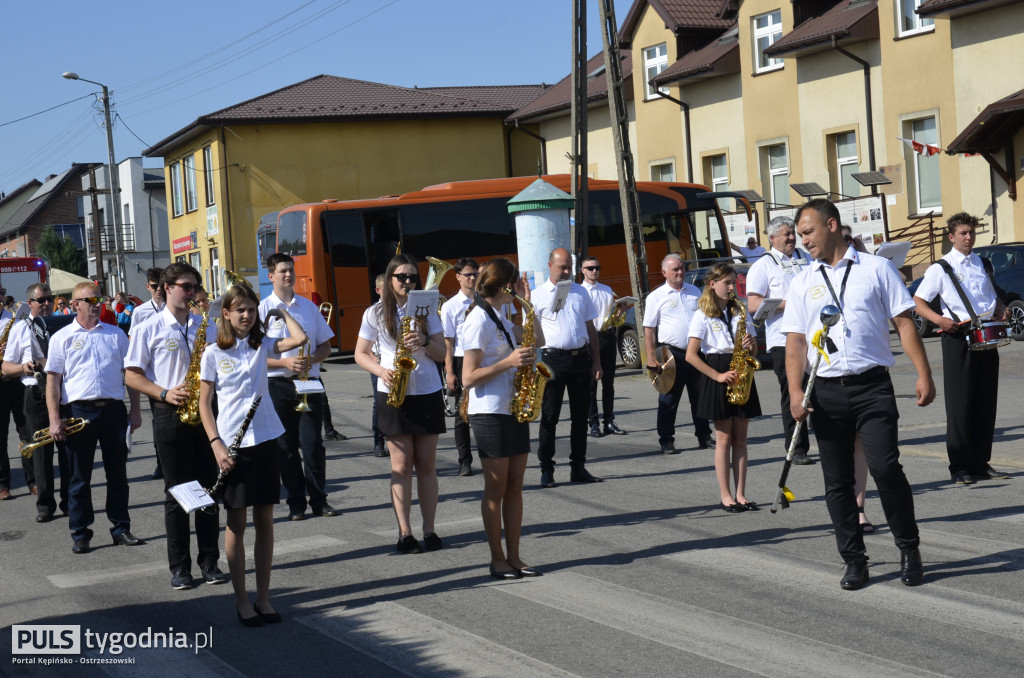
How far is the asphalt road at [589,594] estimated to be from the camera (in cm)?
532

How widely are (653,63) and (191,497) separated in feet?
106

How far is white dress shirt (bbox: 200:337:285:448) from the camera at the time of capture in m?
6.31

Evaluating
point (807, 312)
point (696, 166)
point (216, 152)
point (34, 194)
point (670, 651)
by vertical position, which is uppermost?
point (34, 194)

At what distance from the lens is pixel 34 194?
355ft

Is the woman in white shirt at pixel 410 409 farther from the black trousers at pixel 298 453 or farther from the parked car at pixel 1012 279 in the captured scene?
the parked car at pixel 1012 279

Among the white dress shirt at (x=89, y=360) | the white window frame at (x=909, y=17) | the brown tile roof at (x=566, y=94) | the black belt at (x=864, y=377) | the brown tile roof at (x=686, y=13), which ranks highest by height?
the brown tile roof at (x=686, y=13)

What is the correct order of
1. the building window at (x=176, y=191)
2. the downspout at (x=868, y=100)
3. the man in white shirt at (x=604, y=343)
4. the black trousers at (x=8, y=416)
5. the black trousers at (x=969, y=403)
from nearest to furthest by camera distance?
the black trousers at (x=969, y=403) → the black trousers at (x=8, y=416) → the man in white shirt at (x=604, y=343) → the downspout at (x=868, y=100) → the building window at (x=176, y=191)

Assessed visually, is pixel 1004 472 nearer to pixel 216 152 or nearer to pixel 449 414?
pixel 449 414

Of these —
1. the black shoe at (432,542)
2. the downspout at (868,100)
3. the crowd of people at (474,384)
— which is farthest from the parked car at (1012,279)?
the black shoe at (432,542)

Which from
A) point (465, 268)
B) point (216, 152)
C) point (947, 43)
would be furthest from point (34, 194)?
point (465, 268)

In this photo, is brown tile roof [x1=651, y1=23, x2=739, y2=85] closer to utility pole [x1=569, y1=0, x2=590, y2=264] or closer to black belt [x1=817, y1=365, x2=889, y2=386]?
utility pole [x1=569, y1=0, x2=590, y2=264]

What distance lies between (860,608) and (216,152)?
42720 mm

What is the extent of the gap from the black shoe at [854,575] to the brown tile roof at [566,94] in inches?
1261

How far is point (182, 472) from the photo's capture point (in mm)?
7215
